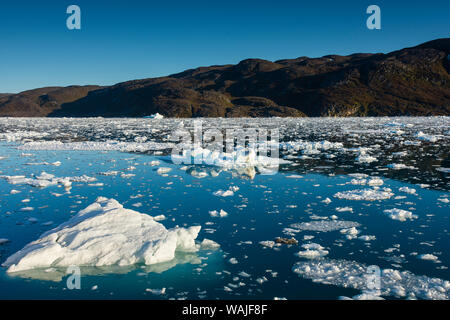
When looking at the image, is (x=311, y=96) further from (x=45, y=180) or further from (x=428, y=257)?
(x=428, y=257)

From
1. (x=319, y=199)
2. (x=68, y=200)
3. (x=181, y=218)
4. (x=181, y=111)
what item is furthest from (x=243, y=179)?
(x=181, y=111)

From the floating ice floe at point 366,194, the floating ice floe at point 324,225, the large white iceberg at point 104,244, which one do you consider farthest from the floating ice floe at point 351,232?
the large white iceberg at point 104,244

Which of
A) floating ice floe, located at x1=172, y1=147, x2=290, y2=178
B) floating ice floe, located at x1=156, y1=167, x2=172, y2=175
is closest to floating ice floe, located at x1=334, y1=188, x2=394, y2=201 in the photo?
floating ice floe, located at x1=172, y1=147, x2=290, y2=178

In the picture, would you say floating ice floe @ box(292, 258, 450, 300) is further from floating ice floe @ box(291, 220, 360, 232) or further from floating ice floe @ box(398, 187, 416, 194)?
floating ice floe @ box(398, 187, 416, 194)
